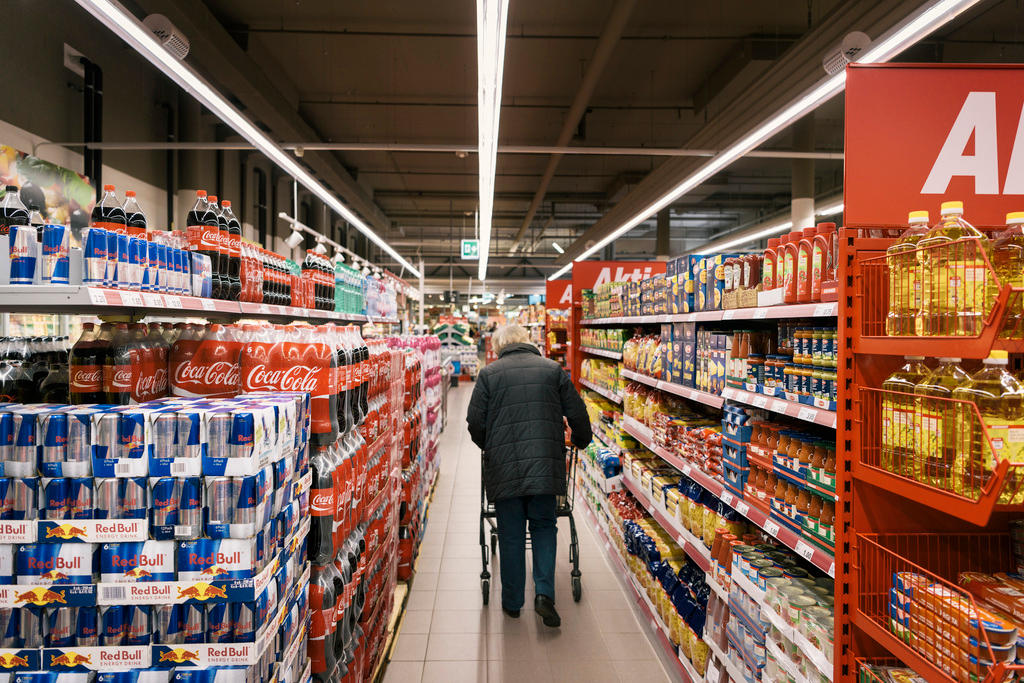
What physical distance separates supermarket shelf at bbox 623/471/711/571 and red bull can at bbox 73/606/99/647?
2572mm

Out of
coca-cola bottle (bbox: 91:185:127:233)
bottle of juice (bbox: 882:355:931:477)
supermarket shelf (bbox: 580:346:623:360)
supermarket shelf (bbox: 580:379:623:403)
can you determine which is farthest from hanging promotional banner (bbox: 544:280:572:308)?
bottle of juice (bbox: 882:355:931:477)

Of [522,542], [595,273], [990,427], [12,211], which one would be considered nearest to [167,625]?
[12,211]

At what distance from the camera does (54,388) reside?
2096 mm

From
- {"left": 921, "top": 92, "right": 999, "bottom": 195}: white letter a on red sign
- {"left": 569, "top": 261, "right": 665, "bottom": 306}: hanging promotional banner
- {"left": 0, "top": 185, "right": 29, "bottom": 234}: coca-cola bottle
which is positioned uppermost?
{"left": 569, "top": 261, "right": 665, "bottom": 306}: hanging promotional banner

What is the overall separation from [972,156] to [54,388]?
317cm

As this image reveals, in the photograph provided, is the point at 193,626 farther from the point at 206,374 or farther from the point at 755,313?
the point at 755,313

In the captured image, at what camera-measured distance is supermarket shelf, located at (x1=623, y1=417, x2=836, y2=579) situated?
200 cm

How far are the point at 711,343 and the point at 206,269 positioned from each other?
2455 mm

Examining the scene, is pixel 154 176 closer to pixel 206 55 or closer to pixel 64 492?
pixel 206 55

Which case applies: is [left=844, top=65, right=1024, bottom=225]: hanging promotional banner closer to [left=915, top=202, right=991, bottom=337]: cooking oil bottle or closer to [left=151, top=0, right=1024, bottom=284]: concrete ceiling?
[left=915, top=202, right=991, bottom=337]: cooking oil bottle

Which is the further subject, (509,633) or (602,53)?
(602,53)

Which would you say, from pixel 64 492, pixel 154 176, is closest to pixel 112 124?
pixel 154 176

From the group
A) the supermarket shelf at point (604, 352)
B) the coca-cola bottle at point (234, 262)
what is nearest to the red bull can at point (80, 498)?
the coca-cola bottle at point (234, 262)

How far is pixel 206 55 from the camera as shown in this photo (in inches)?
250
